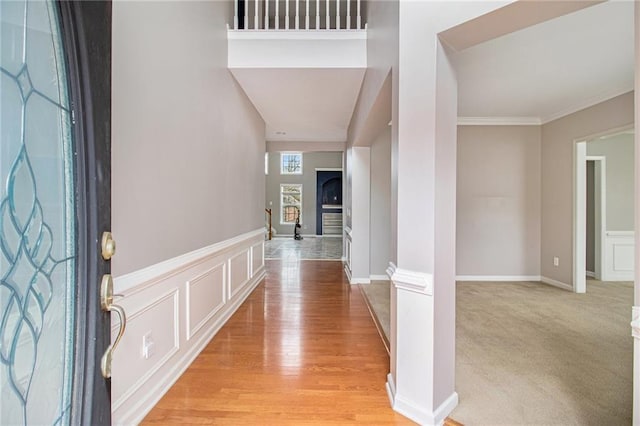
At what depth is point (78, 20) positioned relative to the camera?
0.73 meters

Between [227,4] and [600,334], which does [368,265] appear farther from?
[227,4]

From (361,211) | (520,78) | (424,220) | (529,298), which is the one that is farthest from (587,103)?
(424,220)

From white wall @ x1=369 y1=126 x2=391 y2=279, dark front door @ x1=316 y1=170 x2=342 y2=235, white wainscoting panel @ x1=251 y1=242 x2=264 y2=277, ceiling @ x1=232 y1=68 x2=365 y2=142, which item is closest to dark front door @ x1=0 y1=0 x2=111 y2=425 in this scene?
ceiling @ x1=232 y1=68 x2=365 y2=142

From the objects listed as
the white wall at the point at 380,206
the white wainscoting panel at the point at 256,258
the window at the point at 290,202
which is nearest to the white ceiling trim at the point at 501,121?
the white wall at the point at 380,206

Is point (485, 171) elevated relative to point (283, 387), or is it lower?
elevated

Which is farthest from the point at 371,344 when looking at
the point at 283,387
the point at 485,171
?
the point at 485,171

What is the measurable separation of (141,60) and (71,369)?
1.55m

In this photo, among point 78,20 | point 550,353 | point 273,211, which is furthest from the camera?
point 273,211

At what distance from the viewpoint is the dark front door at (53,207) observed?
62 cm

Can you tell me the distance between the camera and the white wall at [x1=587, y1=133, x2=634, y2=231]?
4.67m

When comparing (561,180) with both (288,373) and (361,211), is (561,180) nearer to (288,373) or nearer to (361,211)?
(361,211)

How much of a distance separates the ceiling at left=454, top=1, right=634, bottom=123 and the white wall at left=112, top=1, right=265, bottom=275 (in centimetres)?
194

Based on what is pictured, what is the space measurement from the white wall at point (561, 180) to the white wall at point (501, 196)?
0.13 m

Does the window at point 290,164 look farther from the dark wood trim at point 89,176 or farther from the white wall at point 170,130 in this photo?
the dark wood trim at point 89,176
